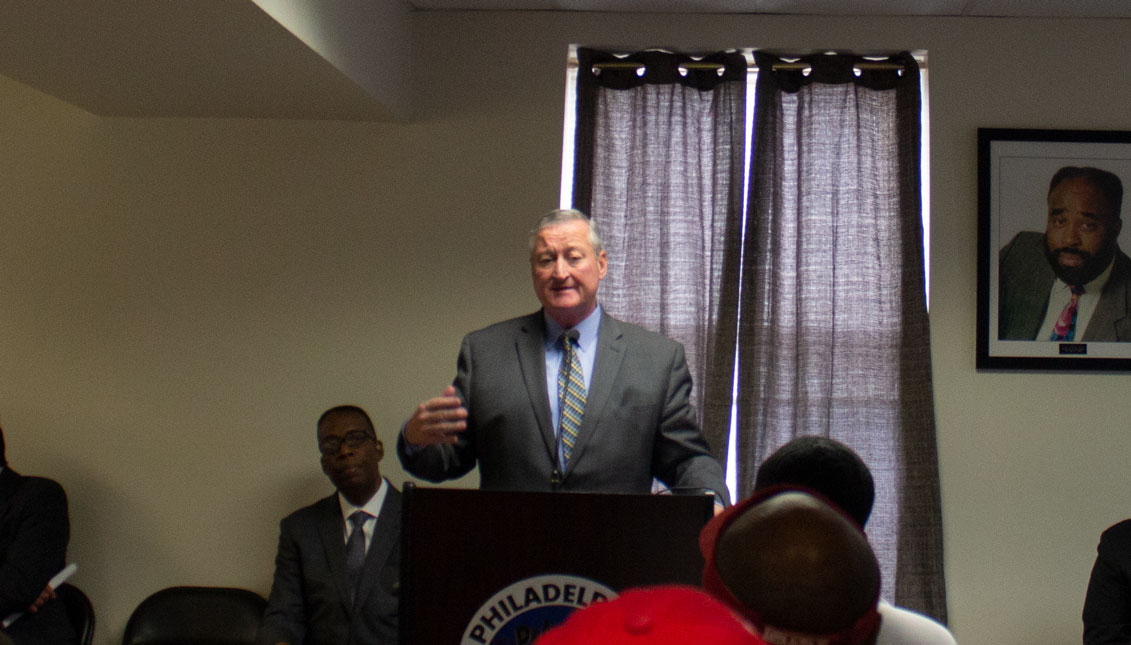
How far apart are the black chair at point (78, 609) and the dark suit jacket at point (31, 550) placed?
47 millimetres

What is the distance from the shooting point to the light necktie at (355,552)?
3.24 meters

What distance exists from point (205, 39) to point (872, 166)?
2349 millimetres

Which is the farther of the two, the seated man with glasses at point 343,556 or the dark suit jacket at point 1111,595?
the seated man with glasses at point 343,556

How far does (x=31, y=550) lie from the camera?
343cm

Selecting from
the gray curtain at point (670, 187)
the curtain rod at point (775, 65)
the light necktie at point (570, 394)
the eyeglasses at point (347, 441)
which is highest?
the curtain rod at point (775, 65)

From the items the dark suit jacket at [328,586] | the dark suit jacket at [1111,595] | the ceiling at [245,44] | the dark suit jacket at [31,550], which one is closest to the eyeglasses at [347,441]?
the dark suit jacket at [328,586]

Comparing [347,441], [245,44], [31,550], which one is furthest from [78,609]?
[245,44]

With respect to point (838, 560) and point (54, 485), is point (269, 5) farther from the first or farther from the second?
point (838, 560)

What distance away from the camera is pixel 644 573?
4.20ft

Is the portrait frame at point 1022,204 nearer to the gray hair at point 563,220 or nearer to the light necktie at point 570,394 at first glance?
the gray hair at point 563,220

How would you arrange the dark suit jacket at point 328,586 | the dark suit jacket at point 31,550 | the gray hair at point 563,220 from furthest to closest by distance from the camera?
the dark suit jacket at point 31,550 < the dark suit jacket at point 328,586 < the gray hair at point 563,220

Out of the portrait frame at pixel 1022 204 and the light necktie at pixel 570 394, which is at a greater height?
the portrait frame at pixel 1022 204

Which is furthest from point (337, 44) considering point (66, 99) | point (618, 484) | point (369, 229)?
point (618, 484)

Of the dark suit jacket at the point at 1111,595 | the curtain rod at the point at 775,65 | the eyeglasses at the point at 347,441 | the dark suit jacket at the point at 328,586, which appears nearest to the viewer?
the dark suit jacket at the point at 1111,595
